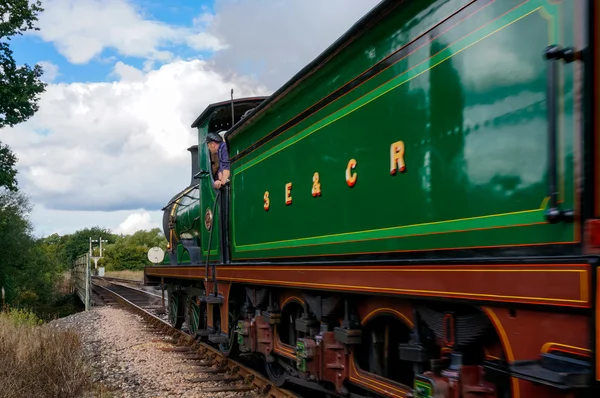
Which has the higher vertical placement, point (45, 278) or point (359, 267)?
point (359, 267)

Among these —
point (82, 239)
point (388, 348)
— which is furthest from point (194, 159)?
point (82, 239)

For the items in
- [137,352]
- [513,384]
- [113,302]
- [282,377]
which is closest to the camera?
[513,384]

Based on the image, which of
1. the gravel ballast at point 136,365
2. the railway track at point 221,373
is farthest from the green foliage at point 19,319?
the railway track at point 221,373

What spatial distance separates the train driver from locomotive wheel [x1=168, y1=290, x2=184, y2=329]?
418 cm

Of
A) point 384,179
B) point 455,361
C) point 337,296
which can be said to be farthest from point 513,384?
point 337,296

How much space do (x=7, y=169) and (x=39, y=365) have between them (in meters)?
17.7

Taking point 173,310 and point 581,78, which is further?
point 173,310

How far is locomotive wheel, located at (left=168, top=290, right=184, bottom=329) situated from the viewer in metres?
11.3

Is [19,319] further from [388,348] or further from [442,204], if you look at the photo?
[442,204]

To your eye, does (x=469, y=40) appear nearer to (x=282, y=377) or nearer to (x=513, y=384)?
(x=513, y=384)

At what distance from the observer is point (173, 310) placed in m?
11.8

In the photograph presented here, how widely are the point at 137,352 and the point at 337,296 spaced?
6.01 meters

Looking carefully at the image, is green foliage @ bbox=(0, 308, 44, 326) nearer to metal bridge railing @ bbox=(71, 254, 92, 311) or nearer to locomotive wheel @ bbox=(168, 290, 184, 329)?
locomotive wheel @ bbox=(168, 290, 184, 329)

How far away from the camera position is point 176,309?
11.4 m
